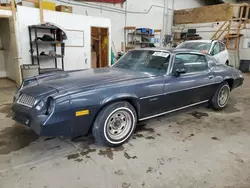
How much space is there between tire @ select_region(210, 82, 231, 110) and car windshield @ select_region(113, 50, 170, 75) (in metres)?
1.50

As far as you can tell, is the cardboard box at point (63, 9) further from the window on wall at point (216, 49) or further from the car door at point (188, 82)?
the window on wall at point (216, 49)

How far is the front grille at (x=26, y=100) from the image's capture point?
88.4 inches

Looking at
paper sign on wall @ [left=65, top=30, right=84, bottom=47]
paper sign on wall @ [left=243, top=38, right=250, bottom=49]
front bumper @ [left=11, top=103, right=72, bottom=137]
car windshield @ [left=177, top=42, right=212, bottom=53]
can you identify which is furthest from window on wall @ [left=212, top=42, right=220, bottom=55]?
front bumper @ [left=11, top=103, right=72, bottom=137]

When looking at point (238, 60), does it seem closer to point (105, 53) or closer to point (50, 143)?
point (105, 53)

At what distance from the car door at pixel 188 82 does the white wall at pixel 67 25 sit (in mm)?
4648

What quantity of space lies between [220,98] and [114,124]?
256 centimetres

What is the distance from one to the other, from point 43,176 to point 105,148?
2.60 ft

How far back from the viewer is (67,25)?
660cm

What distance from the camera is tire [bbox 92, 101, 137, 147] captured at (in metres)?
2.37

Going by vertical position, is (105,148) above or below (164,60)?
below

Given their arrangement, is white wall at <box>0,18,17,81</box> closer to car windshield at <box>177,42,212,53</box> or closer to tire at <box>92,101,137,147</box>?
tire at <box>92,101,137,147</box>

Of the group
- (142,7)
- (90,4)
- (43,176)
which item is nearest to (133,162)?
(43,176)

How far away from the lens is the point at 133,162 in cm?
223

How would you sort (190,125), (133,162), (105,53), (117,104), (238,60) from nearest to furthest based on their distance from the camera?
(133,162)
(117,104)
(190,125)
(105,53)
(238,60)
